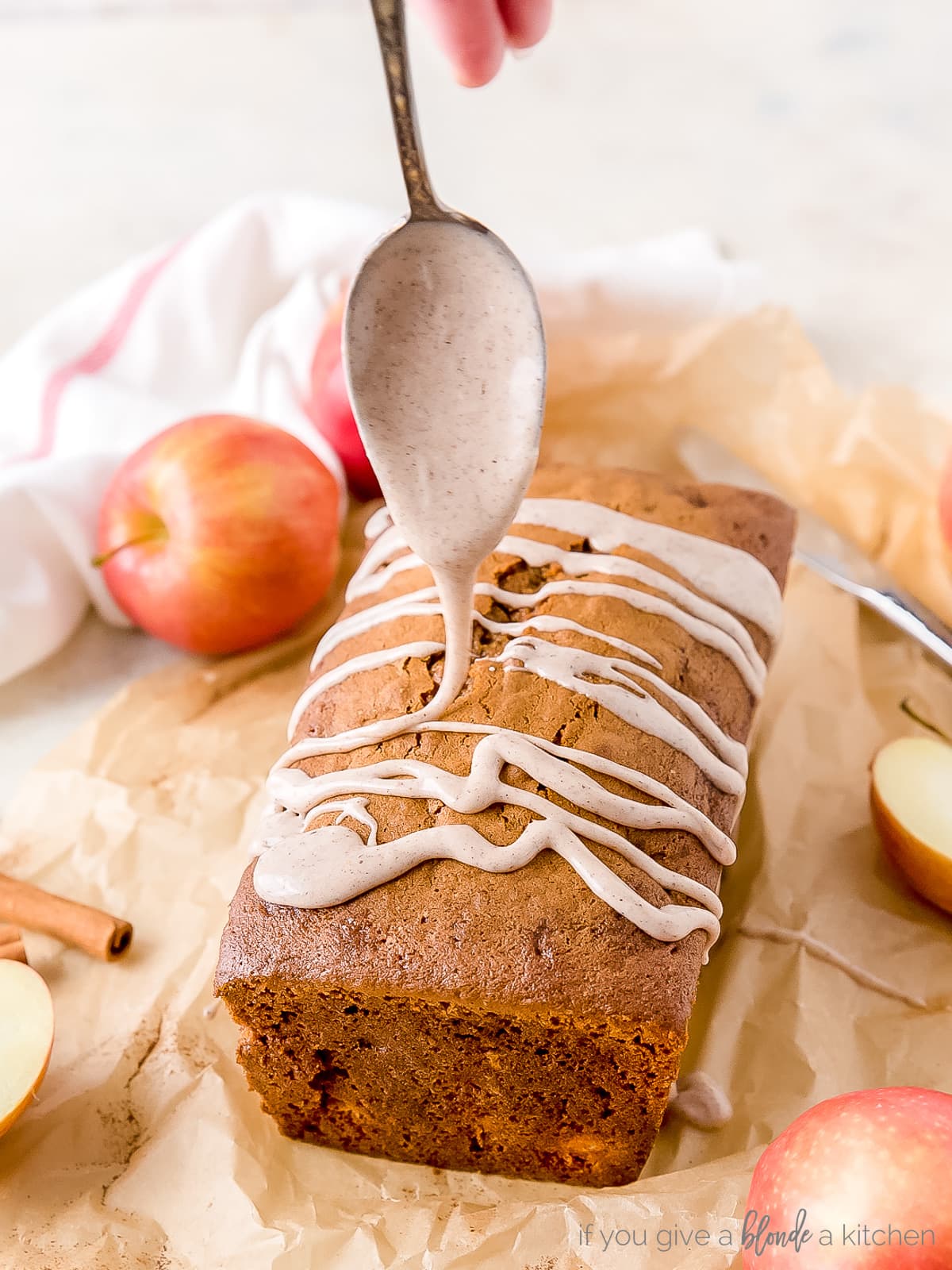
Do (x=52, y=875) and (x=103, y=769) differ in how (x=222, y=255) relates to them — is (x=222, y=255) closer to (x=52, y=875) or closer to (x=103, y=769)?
(x=103, y=769)

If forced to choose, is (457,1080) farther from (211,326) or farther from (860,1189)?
(211,326)

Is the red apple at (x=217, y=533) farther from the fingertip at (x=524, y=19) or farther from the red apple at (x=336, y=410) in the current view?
the fingertip at (x=524, y=19)

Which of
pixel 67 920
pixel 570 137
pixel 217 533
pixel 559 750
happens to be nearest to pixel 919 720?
pixel 559 750

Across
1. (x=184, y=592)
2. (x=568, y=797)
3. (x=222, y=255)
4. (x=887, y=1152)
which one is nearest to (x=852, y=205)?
(x=222, y=255)

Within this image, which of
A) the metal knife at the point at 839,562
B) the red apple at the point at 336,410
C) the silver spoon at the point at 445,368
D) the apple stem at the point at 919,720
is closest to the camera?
the silver spoon at the point at 445,368

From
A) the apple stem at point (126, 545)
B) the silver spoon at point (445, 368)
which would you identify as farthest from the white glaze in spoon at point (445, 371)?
the apple stem at point (126, 545)

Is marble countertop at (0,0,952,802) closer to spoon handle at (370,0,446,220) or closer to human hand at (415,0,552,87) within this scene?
human hand at (415,0,552,87)
